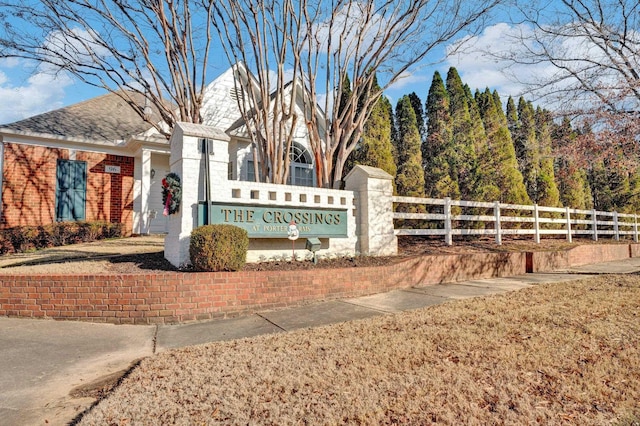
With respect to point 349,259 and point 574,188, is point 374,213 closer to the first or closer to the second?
point 349,259

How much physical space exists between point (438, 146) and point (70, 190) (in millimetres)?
13374

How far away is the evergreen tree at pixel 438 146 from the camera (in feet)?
44.8

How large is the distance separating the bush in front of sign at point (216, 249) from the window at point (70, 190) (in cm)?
935

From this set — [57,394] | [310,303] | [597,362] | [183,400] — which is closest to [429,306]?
[310,303]

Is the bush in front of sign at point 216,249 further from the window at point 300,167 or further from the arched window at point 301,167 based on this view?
the arched window at point 301,167

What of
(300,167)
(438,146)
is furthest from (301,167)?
(438,146)

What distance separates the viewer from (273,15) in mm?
9305

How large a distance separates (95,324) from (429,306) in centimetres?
470

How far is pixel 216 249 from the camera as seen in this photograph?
5789mm

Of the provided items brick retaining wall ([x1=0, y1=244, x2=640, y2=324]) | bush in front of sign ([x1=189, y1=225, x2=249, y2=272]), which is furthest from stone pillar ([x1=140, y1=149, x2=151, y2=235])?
brick retaining wall ([x1=0, y1=244, x2=640, y2=324])

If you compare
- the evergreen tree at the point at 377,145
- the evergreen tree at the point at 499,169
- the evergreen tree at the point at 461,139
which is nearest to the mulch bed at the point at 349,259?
the evergreen tree at the point at 377,145

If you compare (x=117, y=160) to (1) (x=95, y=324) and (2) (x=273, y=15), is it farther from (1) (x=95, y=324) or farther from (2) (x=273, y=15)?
(1) (x=95, y=324)

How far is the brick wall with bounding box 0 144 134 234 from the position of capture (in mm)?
12320

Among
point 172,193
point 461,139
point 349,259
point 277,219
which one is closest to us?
point 172,193
